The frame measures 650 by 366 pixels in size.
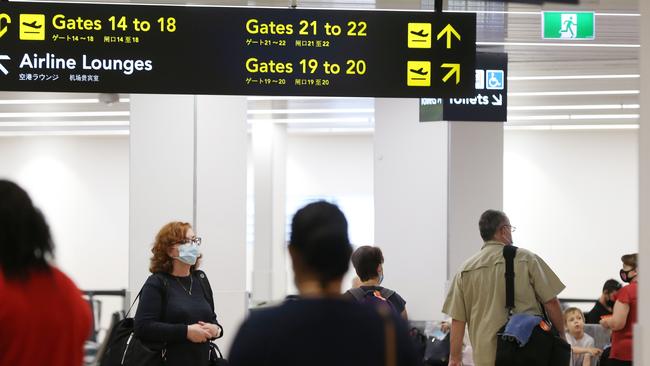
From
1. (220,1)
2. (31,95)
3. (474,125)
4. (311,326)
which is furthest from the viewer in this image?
(31,95)

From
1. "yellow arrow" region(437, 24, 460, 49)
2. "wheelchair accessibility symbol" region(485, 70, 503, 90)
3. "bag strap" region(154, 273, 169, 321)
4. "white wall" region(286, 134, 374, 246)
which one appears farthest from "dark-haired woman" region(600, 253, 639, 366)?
"white wall" region(286, 134, 374, 246)

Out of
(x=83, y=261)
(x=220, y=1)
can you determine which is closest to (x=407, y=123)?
(x=220, y=1)

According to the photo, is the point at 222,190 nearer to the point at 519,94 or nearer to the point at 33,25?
the point at 33,25

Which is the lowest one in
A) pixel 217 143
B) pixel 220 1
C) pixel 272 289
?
pixel 272 289

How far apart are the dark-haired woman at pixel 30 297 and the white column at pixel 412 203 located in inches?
382

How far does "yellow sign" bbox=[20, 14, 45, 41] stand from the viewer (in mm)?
7156

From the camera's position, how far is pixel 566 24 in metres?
10.4

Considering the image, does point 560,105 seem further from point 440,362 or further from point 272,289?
point 440,362

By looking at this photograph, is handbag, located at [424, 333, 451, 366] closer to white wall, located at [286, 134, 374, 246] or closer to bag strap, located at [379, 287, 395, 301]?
bag strap, located at [379, 287, 395, 301]

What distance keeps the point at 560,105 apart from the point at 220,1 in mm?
10843

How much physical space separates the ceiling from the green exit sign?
0.28 ft

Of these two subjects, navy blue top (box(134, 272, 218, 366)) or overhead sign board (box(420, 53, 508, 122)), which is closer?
navy blue top (box(134, 272, 218, 366))

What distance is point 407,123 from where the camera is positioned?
13.0 m

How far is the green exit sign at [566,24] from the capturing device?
10.3 meters
